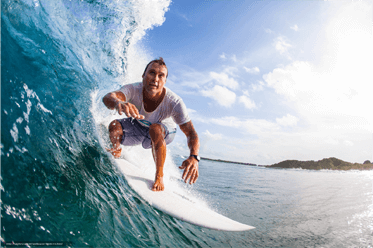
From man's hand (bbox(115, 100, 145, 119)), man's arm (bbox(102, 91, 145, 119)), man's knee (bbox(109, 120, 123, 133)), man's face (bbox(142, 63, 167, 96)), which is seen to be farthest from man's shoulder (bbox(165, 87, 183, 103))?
man's knee (bbox(109, 120, 123, 133))

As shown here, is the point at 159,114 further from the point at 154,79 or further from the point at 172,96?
the point at 154,79

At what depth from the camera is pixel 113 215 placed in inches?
79.3

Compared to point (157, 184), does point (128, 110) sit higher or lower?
higher

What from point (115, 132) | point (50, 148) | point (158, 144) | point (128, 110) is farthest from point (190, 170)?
point (50, 148)

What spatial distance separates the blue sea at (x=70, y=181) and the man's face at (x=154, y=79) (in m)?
1.40

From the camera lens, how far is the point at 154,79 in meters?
2.56

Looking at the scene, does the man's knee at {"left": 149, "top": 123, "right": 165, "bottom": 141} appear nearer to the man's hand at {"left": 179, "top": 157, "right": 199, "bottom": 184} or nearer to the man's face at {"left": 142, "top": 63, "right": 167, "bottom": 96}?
the man's face at {"left": 142, "top": 63, "right": 167, "bottom": 96}

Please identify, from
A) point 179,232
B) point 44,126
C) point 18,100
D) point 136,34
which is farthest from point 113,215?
point 136,34

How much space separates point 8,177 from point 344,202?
6809mm

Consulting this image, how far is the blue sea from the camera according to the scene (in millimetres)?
1553

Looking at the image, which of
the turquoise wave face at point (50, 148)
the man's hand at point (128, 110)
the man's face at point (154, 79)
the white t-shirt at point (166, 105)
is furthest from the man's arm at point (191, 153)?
the man's hand at point (128, 110)

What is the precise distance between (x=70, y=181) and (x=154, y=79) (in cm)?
163

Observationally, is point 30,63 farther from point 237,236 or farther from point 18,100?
point 237,236

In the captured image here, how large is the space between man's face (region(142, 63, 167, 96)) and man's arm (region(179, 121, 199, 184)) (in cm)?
67
